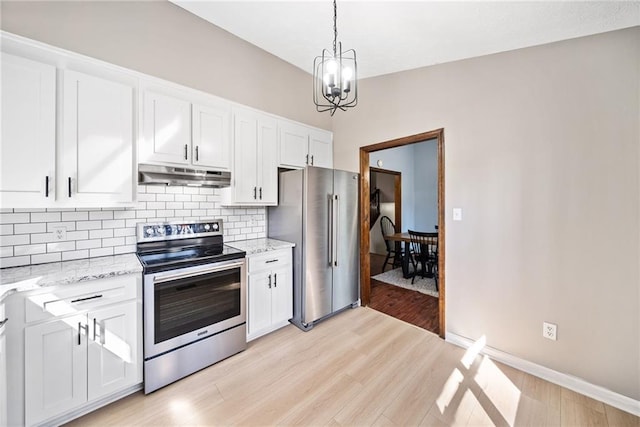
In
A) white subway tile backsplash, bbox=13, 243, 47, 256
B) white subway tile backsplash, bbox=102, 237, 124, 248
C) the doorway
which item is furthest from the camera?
the doorway

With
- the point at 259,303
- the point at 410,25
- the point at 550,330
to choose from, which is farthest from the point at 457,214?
the point at 259,303

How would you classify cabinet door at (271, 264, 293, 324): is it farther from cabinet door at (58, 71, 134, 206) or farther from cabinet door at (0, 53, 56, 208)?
cabinet door at (0, 53, 56, 208)

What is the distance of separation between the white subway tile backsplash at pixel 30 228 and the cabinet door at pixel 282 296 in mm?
1808

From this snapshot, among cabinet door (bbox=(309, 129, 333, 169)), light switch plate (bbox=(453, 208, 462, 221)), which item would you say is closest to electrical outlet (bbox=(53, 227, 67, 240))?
cabinet door (bbox=(309, 129, 333, 169))

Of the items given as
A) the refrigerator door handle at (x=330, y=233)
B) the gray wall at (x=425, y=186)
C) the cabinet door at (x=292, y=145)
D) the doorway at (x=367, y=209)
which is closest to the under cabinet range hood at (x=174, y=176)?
the cabinet door at (x=292, y=145)

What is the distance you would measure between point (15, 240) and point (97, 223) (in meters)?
0.44

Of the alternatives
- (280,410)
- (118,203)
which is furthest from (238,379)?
(118,203)

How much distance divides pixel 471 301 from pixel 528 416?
0.91 m

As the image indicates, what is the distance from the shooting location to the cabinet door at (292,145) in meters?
3.02

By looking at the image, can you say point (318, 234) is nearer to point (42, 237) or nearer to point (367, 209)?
point (367, 209)

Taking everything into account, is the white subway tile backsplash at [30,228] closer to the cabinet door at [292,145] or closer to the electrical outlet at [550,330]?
the cabinet door at [292,145]

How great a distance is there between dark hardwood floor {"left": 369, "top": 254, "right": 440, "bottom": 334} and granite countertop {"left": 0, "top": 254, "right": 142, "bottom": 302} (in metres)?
2.79

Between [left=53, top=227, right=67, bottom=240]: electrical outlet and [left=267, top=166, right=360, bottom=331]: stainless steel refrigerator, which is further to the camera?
[left=267, top=166, right=360, bottom=331]: stainless steel refrigerator

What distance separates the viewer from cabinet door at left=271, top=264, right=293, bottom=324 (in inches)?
104
